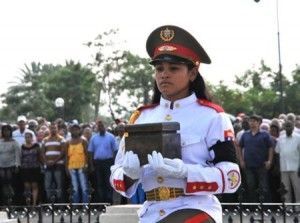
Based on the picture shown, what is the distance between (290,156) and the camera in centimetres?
1515

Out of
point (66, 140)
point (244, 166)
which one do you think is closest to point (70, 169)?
point (66, 140)

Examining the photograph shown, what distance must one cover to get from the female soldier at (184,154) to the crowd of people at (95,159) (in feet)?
34.0

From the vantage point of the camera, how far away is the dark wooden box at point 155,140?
14.4 feet

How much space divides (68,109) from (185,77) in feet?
264

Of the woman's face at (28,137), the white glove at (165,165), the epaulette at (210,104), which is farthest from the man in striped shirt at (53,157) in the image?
the white glove at (165,165)

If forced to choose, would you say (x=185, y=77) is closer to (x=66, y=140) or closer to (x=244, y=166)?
(x=244, y=166)

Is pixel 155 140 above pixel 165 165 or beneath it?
above

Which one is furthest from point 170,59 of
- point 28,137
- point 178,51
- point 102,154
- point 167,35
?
point 28,137

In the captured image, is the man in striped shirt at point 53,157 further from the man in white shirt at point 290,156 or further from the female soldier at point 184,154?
the female soldier at point 184,154

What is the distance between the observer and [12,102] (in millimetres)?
92938

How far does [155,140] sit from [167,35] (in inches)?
28.3

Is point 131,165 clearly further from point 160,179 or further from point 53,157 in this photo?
point 53,157

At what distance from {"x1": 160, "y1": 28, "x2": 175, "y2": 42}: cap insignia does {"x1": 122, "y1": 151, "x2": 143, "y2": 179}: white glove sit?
75cm

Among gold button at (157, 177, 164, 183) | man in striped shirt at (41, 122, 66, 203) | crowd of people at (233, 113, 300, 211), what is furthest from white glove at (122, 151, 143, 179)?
man in striped shirt at (41, 122, 66, 203)
